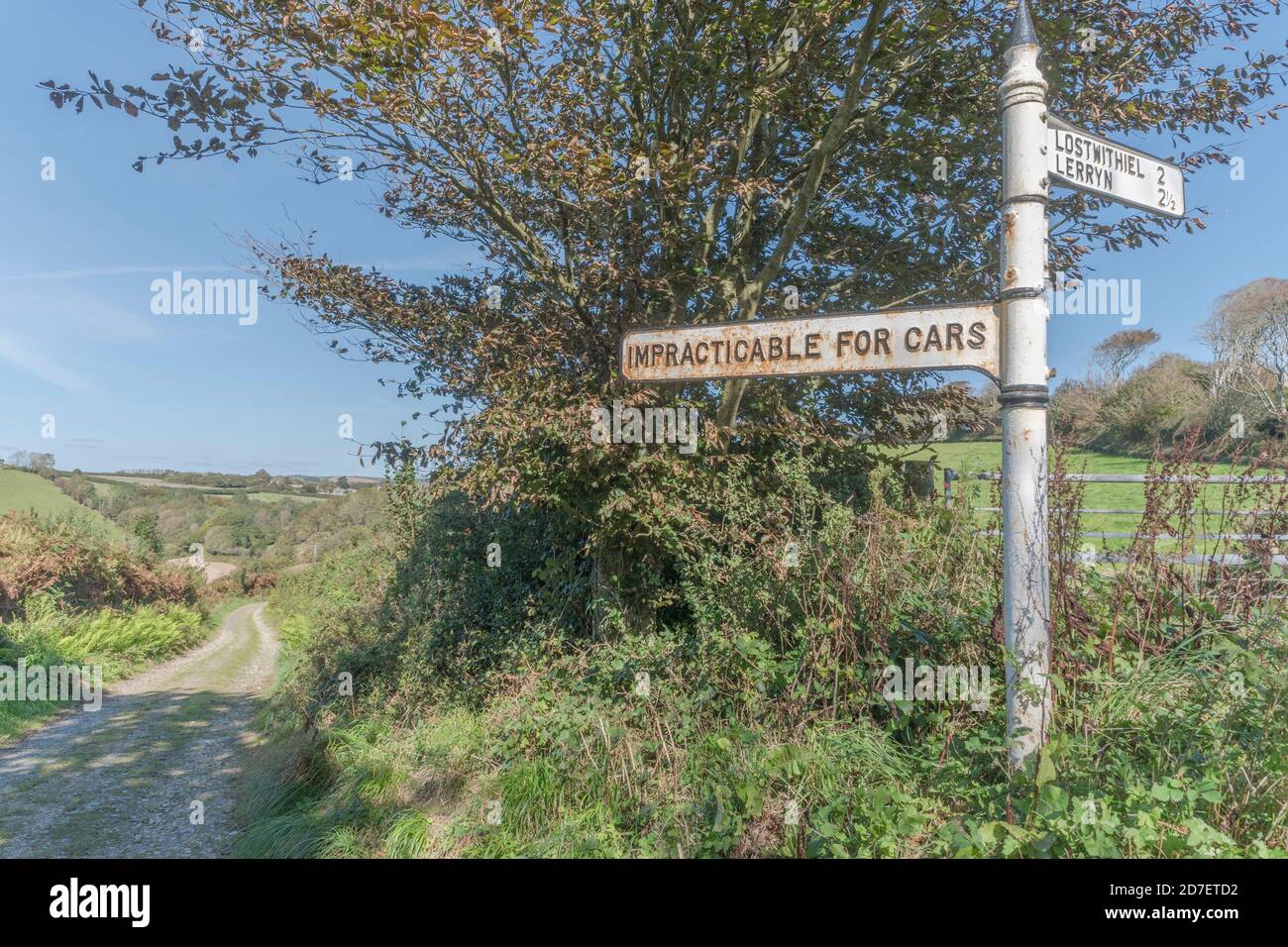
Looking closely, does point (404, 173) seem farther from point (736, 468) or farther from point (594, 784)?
point (594, 784)

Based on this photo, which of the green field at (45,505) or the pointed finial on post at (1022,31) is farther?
the green field at (45,505)

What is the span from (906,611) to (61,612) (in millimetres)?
20044

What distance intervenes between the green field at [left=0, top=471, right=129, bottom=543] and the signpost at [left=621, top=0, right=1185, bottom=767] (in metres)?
23.5

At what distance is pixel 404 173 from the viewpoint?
19.0 ft

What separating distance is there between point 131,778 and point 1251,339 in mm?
25962

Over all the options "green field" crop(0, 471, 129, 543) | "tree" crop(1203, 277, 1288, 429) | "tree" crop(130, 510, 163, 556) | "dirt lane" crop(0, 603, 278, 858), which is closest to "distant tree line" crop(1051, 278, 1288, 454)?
"tree" crop(1203, 277, 1288, 429)

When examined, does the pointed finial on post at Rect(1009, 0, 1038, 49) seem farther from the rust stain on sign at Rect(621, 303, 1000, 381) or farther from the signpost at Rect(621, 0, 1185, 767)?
the rust stain on sign at Rect(621, 303, 1000, 381)

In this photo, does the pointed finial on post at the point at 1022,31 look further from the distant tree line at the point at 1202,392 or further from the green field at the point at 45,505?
the green field at the point at 45,505

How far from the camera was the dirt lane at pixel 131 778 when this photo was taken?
6.36 metres

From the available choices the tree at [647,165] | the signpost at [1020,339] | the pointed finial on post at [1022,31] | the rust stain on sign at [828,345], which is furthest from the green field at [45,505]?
the pointed finial on post at [1022,31]

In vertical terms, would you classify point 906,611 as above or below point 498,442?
below

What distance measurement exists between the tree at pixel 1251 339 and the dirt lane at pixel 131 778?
1319 centimetres

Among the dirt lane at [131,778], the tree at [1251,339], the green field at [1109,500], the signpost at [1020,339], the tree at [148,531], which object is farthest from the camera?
the tree at [148,531]

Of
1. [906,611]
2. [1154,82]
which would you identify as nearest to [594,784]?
[906,611]
